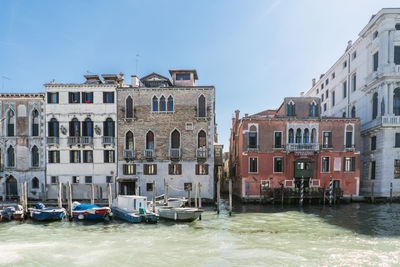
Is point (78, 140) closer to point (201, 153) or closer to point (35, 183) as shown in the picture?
point (35, 183)

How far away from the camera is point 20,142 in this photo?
23000 mm

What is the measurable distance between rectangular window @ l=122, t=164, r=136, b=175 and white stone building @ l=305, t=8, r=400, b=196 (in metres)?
24.6

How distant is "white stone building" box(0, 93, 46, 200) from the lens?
22859mm

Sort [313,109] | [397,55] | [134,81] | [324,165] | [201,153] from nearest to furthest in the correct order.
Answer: [201,153] < [324,165] < [397,55] < [313,109] < [134,81]

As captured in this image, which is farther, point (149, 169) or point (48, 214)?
point (149, 169)

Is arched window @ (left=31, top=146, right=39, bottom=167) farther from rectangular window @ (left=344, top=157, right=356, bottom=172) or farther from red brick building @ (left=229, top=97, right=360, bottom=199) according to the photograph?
rectangular window @ (left=344, top=157, right=356, bottom=172)

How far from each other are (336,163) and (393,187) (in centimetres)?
665

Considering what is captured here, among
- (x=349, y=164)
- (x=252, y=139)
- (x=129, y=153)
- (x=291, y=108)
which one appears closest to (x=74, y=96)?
(x=129, y=153)

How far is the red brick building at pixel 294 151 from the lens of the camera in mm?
23469

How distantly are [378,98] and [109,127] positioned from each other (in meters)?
28.9

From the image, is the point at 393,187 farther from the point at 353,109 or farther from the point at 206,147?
the point at 206,147

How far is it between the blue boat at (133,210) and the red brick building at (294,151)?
1135cm

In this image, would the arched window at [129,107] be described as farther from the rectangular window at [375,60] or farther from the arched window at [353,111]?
the arched window at [353,111]

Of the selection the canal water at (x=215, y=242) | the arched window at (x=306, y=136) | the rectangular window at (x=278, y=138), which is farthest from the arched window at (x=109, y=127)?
the arched window at (x=306, y=136)
